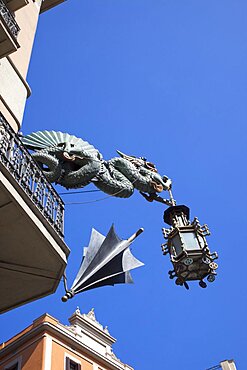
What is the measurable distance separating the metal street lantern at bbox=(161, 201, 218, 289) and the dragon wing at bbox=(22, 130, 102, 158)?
77.6 inches

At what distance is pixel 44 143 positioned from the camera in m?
8.57

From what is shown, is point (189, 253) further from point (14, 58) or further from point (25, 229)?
point (14, 58)

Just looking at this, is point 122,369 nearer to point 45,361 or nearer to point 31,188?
point 45,361

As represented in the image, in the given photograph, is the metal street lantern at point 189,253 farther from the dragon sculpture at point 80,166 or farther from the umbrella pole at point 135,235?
the dragon sculpture at point 80,166

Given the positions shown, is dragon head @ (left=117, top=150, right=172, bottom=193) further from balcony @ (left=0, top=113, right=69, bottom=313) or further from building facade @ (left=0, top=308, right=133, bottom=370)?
building facade @ (left=0, top=308, right=133, bottom=370)

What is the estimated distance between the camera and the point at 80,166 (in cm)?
866

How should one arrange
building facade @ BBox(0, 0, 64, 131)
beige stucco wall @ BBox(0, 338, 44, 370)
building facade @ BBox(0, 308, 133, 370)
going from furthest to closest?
1. building facade @ BBox(0, 308, 133, 370)
2. beige stucco wall @ BBox(0, 338, 44, 370)
3. building facade @ BBox(0, 0, 64, 131)

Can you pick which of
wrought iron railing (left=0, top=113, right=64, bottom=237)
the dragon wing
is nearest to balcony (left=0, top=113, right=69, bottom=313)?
wrought iron railing (left=0, top=113, right=64, bottom=237)

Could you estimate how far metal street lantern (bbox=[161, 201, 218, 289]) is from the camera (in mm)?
8180

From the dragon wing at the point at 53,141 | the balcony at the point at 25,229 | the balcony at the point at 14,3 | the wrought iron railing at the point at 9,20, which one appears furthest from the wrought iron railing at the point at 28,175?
the balcony at the point at 14,3

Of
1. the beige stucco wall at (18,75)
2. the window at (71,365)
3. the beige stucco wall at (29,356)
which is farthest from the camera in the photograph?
the window at (71,365)

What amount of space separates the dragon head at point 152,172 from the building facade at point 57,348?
14.4 meters

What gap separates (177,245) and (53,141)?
278cm

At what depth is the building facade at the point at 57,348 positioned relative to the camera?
21938mm
